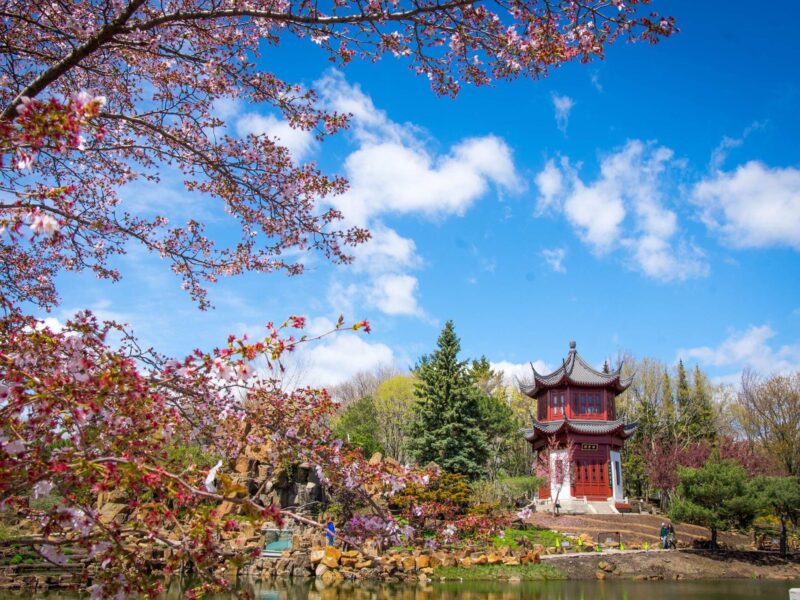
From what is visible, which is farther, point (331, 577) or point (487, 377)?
point (487, 377)

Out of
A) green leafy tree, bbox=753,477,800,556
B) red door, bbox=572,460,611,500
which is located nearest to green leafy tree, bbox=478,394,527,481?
red door, bbox=572,460,611,500

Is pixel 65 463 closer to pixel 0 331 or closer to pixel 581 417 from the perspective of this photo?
Result: pixel 0 331

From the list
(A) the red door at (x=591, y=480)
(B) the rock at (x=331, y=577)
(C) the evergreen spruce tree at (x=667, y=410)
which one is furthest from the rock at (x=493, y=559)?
(C) the evergreen spruce tree at (x=667, y=410)

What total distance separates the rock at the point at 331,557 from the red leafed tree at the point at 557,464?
14.9 meters

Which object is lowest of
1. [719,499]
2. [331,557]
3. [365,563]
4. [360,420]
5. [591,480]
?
[365,563]

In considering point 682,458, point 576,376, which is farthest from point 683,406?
point 576,376

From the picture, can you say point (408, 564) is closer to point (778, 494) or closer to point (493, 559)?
point (493, 559)

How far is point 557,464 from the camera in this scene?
29.1 meters

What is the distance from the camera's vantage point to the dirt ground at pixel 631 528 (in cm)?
2258

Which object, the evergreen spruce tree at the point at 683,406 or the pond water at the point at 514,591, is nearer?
the pond water at the point at 514,591

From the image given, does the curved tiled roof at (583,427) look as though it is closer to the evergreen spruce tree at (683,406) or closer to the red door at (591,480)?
the red door at (591,480)

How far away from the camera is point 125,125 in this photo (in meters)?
5.74

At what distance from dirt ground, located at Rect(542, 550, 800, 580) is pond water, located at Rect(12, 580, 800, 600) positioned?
1118 millimetres

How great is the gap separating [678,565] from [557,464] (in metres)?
11.3
